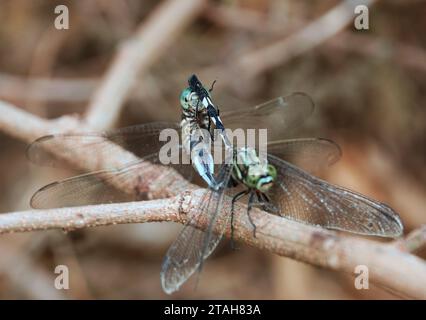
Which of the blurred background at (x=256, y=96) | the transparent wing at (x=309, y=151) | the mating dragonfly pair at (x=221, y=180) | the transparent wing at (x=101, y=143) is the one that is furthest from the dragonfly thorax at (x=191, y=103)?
the blurred background at (x=256, y=96)

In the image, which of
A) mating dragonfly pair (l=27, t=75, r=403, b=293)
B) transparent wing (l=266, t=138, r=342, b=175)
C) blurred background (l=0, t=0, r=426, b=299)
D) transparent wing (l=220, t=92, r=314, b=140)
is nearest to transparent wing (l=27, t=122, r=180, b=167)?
mating dragonfly pair (l=27, t=75, r=403, b=293)

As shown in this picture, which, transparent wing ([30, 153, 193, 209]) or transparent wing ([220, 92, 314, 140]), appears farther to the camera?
transparent wing ([220, 92, 314, 140])

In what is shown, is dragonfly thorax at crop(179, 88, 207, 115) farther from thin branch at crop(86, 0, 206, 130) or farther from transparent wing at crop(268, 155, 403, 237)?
thin branch at crop(86, 0, 206, 130)

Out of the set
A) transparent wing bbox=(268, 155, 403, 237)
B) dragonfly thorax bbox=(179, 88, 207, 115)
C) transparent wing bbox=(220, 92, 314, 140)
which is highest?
transparent wing bbox=(220, 92, 314, 140)

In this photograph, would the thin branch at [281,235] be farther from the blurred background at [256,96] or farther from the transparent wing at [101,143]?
the blurred background at [256,96]

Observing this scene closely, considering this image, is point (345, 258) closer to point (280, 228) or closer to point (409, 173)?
point (280, 228)

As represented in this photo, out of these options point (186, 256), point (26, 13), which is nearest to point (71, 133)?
point (186, 256)

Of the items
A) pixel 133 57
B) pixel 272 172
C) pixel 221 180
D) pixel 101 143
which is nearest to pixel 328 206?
pixel 272 172
